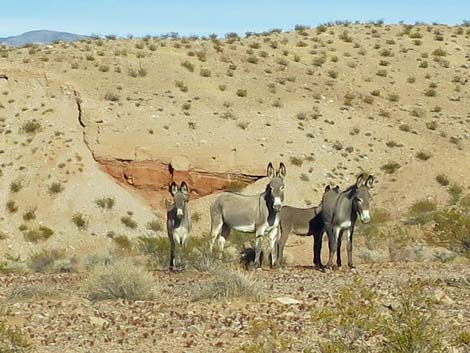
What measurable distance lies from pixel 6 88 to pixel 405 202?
20444mm

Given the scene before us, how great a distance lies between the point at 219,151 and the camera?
135 feet

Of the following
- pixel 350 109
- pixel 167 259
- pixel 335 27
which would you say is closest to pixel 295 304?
pixel 167 259

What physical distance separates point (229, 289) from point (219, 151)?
25523 millimetres

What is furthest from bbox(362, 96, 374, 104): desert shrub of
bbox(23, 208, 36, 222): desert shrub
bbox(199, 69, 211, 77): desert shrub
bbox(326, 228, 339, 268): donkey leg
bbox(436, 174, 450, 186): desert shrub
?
bbox(326, 228, 339, 268): donkey leg

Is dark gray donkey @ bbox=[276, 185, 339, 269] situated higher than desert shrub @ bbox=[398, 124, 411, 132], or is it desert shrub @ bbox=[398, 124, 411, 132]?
desert shrub @ bbox=[398, 124, 411, 132]

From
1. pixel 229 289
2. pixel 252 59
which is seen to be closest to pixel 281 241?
pixel 229 289

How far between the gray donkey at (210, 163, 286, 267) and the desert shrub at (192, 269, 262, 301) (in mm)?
4985

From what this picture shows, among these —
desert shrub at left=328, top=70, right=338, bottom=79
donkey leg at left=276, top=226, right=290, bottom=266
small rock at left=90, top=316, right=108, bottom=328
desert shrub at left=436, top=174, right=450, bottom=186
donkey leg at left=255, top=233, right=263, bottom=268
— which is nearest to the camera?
small rock at left=90, top=316, right=108, bottom=328

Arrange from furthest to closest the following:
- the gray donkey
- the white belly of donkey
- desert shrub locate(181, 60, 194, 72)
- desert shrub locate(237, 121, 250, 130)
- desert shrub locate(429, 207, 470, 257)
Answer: desert shrub locate(181, 60, 194, 72) → desert shrub locate(237, 121, 250, 130) → desert shrub locate(429, 207, 470, 257) → the white belly of donkey → the gray donkey

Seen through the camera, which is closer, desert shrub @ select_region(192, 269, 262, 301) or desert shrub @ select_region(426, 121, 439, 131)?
desert shrub @ select_region(192, 269, 262, 301)

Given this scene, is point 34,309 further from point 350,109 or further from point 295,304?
point 350,109

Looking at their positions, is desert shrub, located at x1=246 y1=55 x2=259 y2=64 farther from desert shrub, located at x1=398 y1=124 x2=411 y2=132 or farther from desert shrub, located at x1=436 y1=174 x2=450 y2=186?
A: desert shrub, located at x1=436 y1=174 x2=450 y2=186

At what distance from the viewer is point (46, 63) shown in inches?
1884

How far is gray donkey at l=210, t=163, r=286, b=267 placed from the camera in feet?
69.6
